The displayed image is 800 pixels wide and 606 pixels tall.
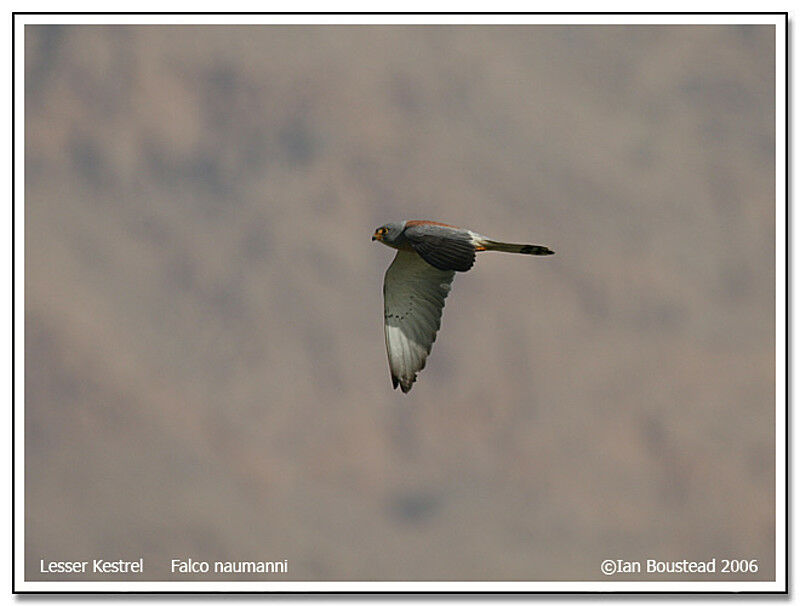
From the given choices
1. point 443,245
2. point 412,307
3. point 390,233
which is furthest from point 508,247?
point 412,307

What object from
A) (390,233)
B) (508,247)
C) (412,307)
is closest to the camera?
(508,247)

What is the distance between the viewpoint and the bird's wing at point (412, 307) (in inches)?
407

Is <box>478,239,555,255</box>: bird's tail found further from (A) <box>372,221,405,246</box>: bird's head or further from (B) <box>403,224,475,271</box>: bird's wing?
(A) <box>372,221,405,246</box>: bird's head

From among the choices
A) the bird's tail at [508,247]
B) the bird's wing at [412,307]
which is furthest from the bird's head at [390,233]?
the bird's tail at [508,247]

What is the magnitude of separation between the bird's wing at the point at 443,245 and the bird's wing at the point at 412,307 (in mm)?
756

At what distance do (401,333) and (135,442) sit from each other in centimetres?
3954

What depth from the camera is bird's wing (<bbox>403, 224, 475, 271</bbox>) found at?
→ 29.6 feet

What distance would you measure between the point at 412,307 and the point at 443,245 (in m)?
1.32

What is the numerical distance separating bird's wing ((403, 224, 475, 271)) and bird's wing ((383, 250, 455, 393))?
756 mm

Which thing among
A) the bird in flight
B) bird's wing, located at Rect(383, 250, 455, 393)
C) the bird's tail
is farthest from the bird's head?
the bird's tail

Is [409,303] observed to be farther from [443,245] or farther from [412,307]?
[443,245]

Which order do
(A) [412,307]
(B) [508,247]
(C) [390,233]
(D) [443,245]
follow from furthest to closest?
(A) [412,307]
(C) [390,233]
(B) [508,247]
(D) [443,245]

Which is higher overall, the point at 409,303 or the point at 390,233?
the point at 390,233

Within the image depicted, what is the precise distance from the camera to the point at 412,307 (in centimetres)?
1049
